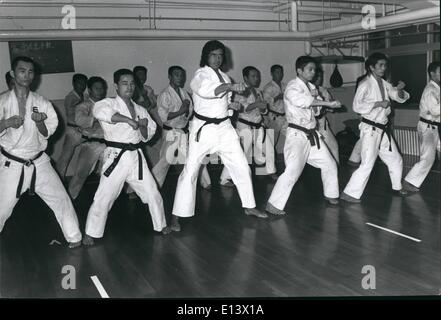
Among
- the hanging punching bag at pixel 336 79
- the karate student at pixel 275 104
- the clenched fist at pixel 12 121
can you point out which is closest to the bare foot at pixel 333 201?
the karate student at pixel 275 104

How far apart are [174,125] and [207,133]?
1.62m

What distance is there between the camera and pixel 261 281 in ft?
9.95

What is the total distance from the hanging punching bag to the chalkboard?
15.0ft

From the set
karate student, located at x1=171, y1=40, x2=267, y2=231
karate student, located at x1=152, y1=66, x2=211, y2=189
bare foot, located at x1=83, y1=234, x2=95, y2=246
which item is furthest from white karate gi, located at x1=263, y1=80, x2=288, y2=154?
bare foot, located at x1=83, y1=234, x2=95, y2=246

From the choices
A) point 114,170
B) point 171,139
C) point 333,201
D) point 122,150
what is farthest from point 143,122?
point 333,201

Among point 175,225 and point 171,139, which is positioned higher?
point 171,139

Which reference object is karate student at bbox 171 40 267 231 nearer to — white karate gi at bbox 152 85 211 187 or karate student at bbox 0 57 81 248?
karate student at bbox 0 57 81 248

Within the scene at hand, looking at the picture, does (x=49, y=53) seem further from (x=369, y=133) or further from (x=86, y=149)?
(x=369, y=133)

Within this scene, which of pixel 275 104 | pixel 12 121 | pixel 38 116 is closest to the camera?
pixel 12 121

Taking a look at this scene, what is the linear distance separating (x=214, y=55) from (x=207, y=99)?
39 cm

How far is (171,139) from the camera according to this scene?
5.63 meters

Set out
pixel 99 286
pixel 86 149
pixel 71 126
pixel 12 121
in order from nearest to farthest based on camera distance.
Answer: pixel 99 286 < pixel 12 121 < pixel 86 149 < pixel 71 126

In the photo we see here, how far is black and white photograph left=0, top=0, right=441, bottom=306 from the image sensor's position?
10.2ft

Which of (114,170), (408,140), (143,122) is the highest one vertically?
(143,122)
